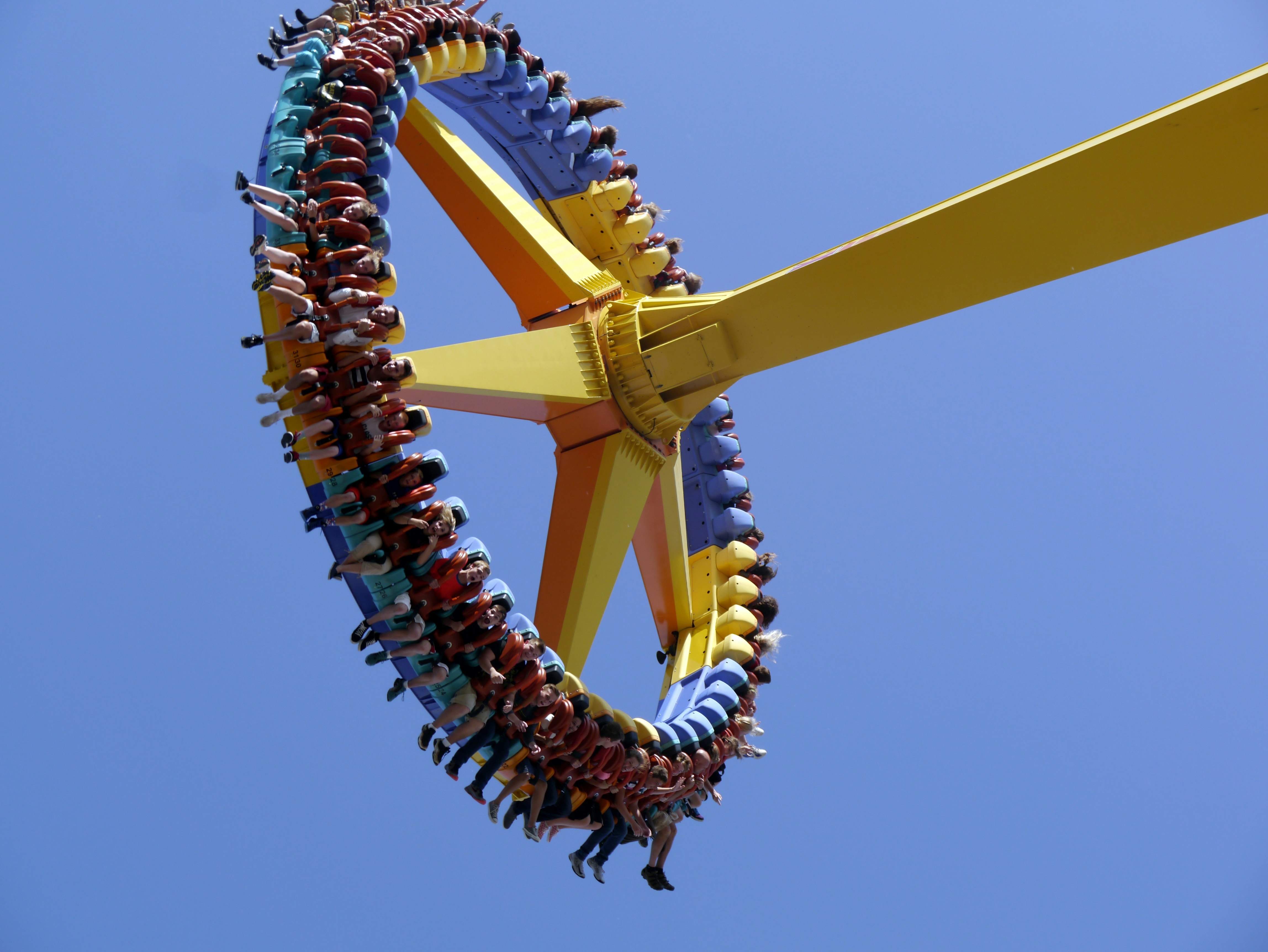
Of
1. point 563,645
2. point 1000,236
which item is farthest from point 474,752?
point 1000,236

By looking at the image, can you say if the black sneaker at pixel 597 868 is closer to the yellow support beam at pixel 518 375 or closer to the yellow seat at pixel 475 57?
the yellow support beam at pixel 518 375

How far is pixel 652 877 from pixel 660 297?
3878 millimetres

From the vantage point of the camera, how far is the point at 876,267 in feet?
19.5

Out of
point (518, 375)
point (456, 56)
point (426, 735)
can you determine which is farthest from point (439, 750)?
point (456, 56)

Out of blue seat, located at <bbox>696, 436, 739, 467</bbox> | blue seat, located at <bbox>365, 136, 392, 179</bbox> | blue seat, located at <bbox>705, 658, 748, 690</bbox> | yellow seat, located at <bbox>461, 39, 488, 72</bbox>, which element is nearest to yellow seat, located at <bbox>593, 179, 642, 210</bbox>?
yellow seat, located at <bbox>461, 39, 488, 72</bbox>

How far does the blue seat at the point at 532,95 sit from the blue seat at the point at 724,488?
10.6 ft

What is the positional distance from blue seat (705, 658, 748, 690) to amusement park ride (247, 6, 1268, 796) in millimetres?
176

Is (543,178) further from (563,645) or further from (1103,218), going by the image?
(1103,218)

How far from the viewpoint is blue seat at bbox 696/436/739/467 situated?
9.29 m

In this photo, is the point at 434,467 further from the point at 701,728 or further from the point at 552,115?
the point at 552,115

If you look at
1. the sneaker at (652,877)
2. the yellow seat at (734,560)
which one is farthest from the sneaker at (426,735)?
the yellow seat at (734,560)

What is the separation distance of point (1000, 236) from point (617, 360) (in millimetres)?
2670

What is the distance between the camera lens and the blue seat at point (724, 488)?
921 cm

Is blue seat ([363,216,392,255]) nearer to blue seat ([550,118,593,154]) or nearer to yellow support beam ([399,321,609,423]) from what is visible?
yellow support beam ([399,321,609,423])
